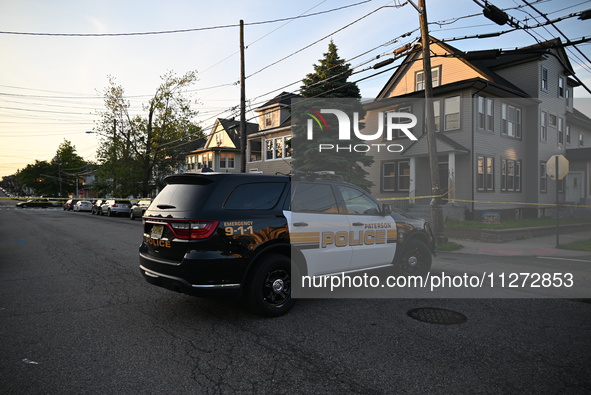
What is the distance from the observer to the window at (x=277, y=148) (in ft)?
103

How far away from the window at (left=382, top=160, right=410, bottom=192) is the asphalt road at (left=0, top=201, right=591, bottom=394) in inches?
680

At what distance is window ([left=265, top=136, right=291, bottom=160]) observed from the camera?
3125cm

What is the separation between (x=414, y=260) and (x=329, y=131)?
13989 millimetres

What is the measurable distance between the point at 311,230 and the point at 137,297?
303 centimetres

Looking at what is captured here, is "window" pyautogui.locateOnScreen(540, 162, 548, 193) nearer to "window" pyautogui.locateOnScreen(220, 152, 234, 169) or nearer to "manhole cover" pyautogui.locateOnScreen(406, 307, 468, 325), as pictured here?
"manhole cover" pyautogui.locateOnScreen(406, 307, 468, 325)

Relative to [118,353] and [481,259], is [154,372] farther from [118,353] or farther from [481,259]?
[481,259]

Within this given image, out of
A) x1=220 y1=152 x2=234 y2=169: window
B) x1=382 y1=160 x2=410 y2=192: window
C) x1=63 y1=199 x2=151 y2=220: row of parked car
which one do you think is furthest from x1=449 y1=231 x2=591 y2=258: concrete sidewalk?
x1=220 y1=152 x2=234 y2=169: window

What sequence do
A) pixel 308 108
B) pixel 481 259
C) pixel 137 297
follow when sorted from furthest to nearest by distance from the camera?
pixel 308 108, pixel 481 259, pixel 137 297

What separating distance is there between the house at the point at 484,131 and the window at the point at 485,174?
0.18 feet

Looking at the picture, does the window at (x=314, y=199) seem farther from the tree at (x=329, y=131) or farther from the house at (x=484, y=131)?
the house at (x=484, y=131)

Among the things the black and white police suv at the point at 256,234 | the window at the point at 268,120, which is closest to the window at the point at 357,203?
the black and white police suv at the point at 256,234

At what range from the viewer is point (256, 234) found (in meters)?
4.75

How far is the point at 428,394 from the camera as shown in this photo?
3.04 meters

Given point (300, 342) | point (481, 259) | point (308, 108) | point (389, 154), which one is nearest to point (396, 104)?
point (389, 154)
